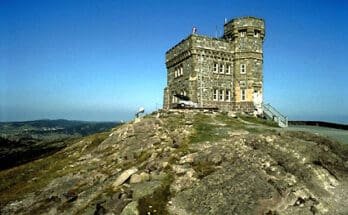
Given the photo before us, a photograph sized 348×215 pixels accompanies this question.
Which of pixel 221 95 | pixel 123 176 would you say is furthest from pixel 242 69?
pixel 123 176

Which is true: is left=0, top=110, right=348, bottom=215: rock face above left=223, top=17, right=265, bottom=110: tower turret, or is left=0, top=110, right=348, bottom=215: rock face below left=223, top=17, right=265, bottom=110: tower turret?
below

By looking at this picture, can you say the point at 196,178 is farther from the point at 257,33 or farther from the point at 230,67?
the point at 257,33

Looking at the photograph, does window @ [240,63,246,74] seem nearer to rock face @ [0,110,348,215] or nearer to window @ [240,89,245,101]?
window @ [240,89,245,101]

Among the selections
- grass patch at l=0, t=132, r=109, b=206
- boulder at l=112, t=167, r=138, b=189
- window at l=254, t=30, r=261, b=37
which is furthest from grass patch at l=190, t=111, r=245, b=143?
window at l=254, t=30, r=261, b=37

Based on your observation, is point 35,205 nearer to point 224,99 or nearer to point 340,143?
point 340,143

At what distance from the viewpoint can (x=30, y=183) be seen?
102 feet

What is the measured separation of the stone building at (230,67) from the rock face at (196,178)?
16.3m

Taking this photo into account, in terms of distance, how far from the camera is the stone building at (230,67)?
50656 millimetres

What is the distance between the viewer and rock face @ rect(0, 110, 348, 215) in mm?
21406

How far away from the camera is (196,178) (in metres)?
24.0

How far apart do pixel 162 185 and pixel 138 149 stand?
30.3ft

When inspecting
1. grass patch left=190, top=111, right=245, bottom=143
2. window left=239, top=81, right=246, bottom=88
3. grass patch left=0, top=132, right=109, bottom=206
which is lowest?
grass patch left=0, top=132, right=109, bottom=206

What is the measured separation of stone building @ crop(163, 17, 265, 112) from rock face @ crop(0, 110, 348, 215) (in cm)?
1627

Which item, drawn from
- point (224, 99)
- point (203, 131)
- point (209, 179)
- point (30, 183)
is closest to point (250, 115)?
point (224, 99)
